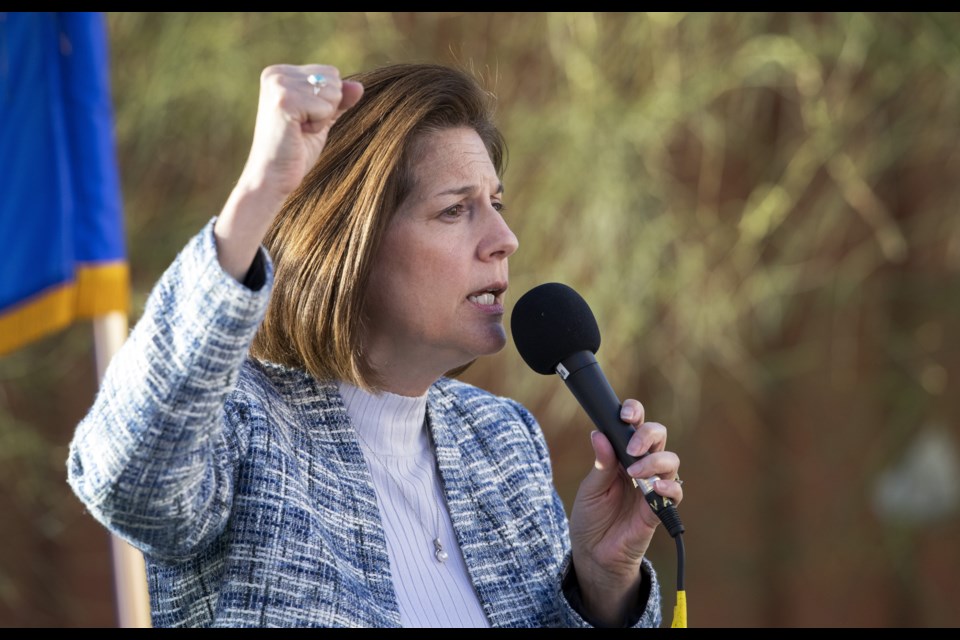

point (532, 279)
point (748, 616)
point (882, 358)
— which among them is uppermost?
point (532, 279)

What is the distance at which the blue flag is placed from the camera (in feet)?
10.4

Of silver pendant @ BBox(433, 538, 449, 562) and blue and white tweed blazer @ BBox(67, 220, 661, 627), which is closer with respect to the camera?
blue and white tweed blazer @ BBox(67, 220, 661, 627)

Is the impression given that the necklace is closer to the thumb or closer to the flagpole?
the thumb

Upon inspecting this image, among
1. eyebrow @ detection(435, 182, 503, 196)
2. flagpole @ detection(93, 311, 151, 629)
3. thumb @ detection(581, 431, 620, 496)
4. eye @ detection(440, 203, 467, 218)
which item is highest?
eyebrow @ detection(435, 182, 503, 196)

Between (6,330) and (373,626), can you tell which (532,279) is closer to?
(6,330)

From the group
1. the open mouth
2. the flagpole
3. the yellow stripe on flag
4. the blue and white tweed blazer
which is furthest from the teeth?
the yellow stripe on flag

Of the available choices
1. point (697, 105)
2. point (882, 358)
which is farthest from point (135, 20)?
point (882, 358)

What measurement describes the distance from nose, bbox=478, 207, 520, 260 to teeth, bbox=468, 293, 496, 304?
0.22 feet

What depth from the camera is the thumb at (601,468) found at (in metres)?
1.70

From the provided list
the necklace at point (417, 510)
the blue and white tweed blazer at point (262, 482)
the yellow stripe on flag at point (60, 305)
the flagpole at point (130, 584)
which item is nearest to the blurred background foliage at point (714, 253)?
the yellow stripe on flag at point (60, 305)

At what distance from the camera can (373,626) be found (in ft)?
5.41

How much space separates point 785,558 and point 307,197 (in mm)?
3783

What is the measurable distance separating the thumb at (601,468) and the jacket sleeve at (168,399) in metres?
0.58

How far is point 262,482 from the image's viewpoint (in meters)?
1.61
